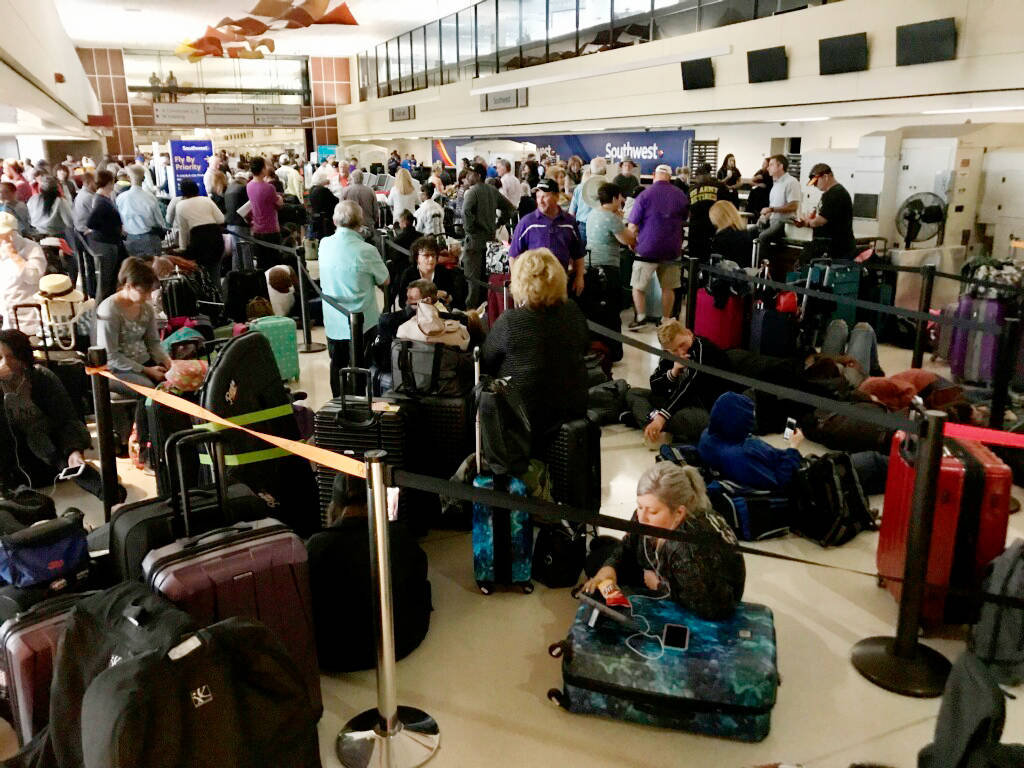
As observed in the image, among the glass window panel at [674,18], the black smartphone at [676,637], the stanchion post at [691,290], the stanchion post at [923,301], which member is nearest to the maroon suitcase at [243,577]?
the black smartphone at [676,637]

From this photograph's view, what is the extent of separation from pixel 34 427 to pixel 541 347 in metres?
2.82

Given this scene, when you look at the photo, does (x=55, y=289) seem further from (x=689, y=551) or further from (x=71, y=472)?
(x=689, y=551)

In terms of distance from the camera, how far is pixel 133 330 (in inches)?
188

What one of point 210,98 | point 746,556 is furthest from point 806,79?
point 210,98

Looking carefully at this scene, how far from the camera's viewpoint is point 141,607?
2.18 metres

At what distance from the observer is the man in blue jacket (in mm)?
4156

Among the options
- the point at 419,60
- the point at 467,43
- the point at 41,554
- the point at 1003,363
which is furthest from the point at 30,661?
the point at 419,60

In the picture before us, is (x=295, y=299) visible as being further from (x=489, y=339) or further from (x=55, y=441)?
(x=489, y=339)

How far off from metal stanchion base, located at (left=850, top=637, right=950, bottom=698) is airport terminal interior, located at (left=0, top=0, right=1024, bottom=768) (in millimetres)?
28

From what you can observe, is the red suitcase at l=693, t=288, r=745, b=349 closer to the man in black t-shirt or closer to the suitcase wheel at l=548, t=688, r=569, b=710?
the man in black t-shirt

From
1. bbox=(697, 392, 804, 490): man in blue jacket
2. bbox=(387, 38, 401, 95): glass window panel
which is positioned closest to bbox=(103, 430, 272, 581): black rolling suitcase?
bbox=(697, 392, 804, 490): man in blue jacket

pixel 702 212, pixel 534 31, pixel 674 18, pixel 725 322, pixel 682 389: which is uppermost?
pixel 534 31

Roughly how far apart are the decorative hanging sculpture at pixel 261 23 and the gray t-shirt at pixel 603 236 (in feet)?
39.2

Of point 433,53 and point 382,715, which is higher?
point 433,53
